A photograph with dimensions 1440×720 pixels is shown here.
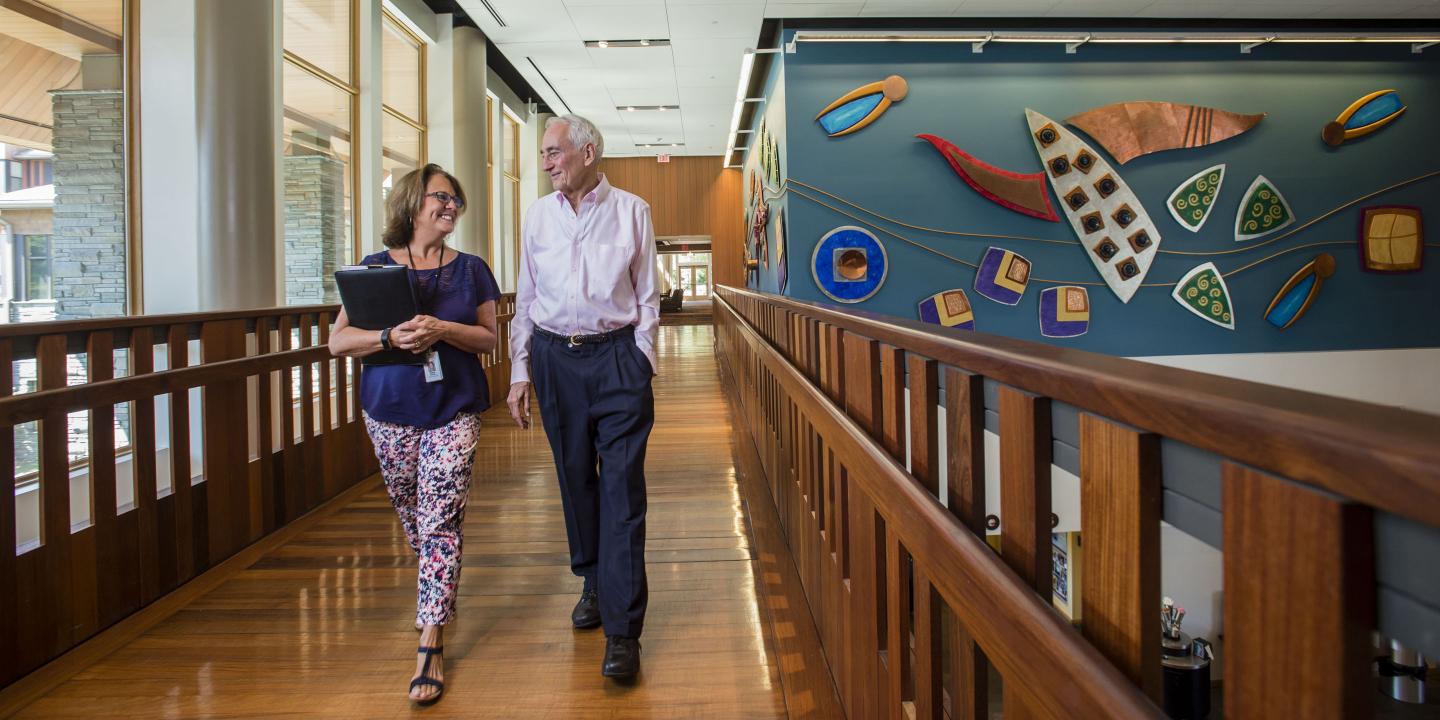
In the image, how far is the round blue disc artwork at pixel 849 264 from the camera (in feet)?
27.3

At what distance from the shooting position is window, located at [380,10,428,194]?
916cm

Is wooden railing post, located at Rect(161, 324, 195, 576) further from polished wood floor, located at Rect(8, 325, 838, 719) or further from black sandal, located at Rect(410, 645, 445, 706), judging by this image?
black sandal, located at Rect(410, 645, 445, 706)

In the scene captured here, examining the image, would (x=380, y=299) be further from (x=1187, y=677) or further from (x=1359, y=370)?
(x=1187, y=677)

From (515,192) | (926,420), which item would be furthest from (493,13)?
(926,420)

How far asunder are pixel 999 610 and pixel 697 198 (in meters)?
18.7

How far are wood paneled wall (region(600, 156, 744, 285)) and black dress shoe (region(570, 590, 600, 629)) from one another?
16.3 meters

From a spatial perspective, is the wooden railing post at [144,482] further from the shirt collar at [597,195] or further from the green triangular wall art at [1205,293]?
the green triangular wall art at [1205,293]

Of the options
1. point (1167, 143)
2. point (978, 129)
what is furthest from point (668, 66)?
point (1167, 143)

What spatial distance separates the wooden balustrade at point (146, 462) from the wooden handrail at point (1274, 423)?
104 inches

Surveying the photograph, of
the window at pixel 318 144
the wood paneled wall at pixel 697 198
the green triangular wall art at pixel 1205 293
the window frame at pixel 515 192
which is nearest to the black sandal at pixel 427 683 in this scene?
the window at pixel 318 144

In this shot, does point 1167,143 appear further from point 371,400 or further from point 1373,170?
point 371,400

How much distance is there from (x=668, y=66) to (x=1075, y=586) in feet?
27.8

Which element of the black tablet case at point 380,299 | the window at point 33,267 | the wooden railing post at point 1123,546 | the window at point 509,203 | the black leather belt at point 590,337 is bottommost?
the wooden railing post at point 1123,546

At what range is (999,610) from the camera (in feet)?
2.95
